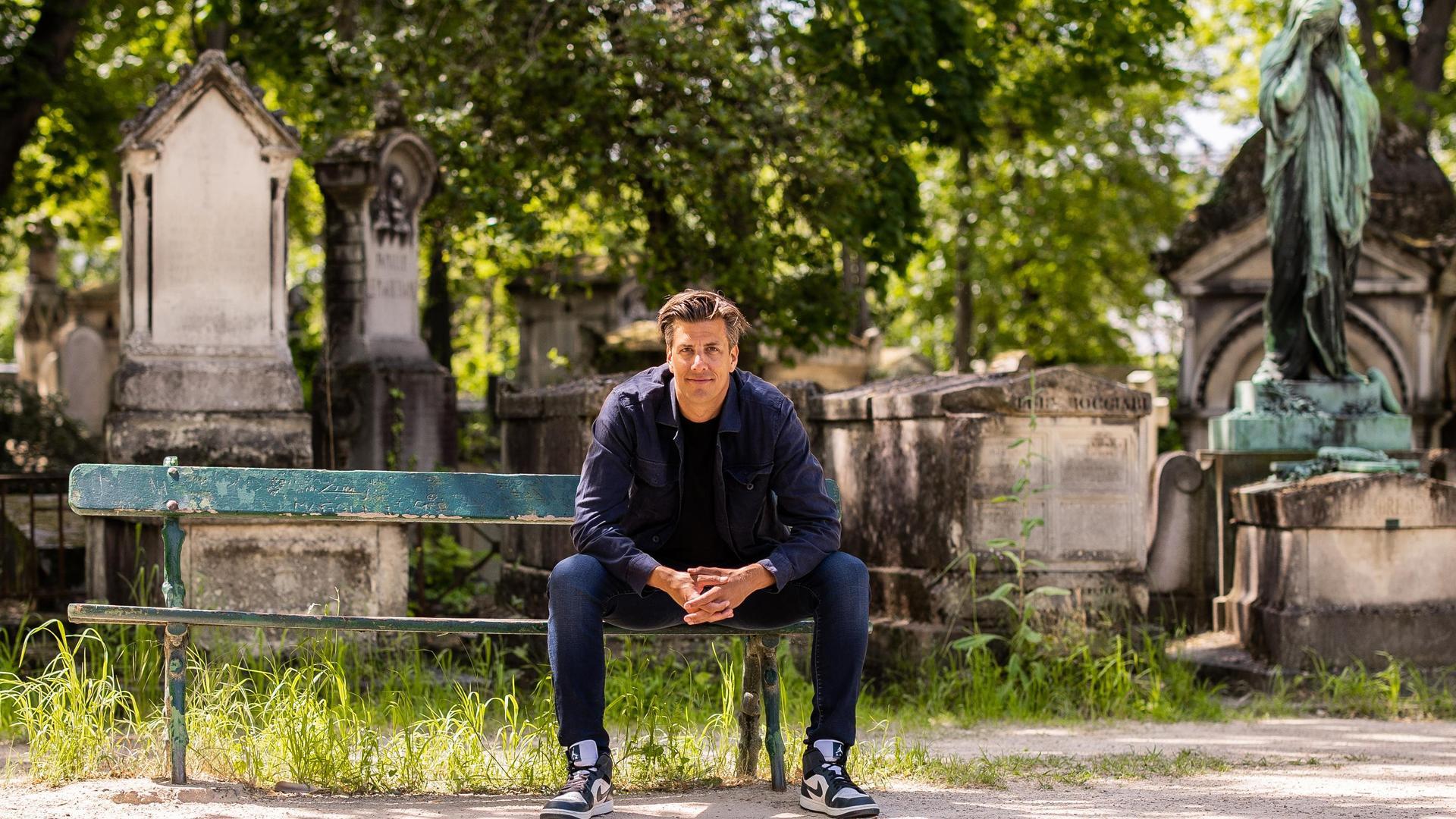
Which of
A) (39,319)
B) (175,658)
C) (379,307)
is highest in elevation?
(39,319)

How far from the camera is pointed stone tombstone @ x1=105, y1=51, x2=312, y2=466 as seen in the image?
25.7 ft

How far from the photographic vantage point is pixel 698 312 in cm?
467

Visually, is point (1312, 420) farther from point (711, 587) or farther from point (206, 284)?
point (206, 284)

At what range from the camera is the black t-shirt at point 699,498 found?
477 centimetres

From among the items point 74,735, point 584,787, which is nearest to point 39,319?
point 74,735

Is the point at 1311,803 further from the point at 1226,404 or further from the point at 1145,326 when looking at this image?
the point at 1145,326

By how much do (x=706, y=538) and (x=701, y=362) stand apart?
0.54 m

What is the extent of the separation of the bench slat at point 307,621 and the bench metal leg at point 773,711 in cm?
14

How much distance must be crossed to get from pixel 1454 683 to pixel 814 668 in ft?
14.1

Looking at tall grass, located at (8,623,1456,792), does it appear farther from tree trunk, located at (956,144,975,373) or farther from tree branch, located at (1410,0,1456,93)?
tree branch, located at (1410,0,1456,93)

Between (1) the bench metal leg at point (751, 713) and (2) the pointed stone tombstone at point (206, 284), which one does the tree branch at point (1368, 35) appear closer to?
(2) the pointed stone tombstone at point (206, 284)

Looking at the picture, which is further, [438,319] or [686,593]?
[438,319]

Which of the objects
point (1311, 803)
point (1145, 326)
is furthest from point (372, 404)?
point (1145, 326)

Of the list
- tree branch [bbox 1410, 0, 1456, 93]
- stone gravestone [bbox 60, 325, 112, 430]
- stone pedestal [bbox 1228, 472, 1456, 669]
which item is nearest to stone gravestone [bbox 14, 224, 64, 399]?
stone gravestone [bbox 60, 325, 112, 430]
